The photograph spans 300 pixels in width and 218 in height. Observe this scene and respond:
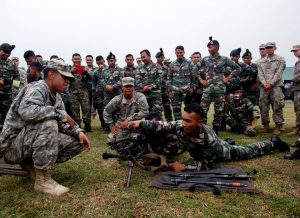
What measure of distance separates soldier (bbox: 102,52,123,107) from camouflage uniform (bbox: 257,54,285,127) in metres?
4.38

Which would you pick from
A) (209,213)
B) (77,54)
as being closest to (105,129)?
(77,54)

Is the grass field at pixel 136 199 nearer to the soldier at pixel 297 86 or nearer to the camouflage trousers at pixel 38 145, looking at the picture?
the camouflage trousers at pixel 38 145

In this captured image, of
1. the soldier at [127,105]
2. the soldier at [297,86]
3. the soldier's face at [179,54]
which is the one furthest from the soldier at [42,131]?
the soldier at [297,86]

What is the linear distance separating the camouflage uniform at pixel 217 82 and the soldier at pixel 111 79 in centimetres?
282

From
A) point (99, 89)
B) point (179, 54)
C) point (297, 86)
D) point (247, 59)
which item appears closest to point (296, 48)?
point (297, 86)

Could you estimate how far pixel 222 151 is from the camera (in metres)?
5.32

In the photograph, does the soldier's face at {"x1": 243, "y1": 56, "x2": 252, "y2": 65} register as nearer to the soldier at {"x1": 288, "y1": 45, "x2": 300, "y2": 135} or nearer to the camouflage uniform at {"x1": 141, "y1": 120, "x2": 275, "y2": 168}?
the soldier at {"x1": 288, "y1": 45, "x2": 300, "y2": 135}

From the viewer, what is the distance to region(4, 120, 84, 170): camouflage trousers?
12.5ft

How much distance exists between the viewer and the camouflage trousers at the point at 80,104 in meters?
9.45

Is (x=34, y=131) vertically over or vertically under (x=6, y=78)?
under

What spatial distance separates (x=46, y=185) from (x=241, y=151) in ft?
11.7

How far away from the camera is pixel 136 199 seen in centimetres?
371

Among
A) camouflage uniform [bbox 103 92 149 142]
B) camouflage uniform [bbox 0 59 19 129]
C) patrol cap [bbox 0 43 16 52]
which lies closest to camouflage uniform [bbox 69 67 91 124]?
camouflage uniform [bbox 0 59 19 129]

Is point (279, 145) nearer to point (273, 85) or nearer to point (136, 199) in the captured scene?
point (273, 85)
